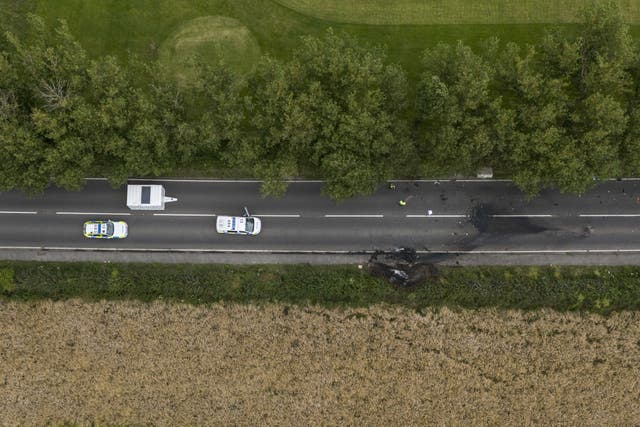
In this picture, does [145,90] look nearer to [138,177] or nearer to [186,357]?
[138,177]

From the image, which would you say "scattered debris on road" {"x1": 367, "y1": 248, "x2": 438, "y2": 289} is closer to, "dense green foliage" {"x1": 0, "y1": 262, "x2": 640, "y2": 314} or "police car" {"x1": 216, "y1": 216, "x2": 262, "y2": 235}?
"dense green foliage" {"x1": 0, "y1": 262, "x2": 640, "y2": 314}

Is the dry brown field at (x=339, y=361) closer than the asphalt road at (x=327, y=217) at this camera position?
Yes

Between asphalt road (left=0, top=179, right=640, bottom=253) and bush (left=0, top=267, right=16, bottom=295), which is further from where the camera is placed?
asphalt road (left=0, top=179, right=640, bottom=253)

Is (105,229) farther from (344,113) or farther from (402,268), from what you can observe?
(402,268)

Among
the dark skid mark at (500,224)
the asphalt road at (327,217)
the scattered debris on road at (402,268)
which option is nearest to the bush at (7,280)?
the asphalt road at (327,217)

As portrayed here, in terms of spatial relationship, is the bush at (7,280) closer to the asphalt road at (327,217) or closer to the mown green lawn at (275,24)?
the asphalt road at (327,217)

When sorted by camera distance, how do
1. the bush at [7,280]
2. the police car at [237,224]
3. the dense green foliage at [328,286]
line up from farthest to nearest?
the police car at [237,224] < the dense green foliage at [328,286] < the bush at [7,280]

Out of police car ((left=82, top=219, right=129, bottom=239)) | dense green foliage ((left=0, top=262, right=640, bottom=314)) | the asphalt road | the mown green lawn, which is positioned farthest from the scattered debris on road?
police car ((left=82, top=219, right=129, bottom=239))
